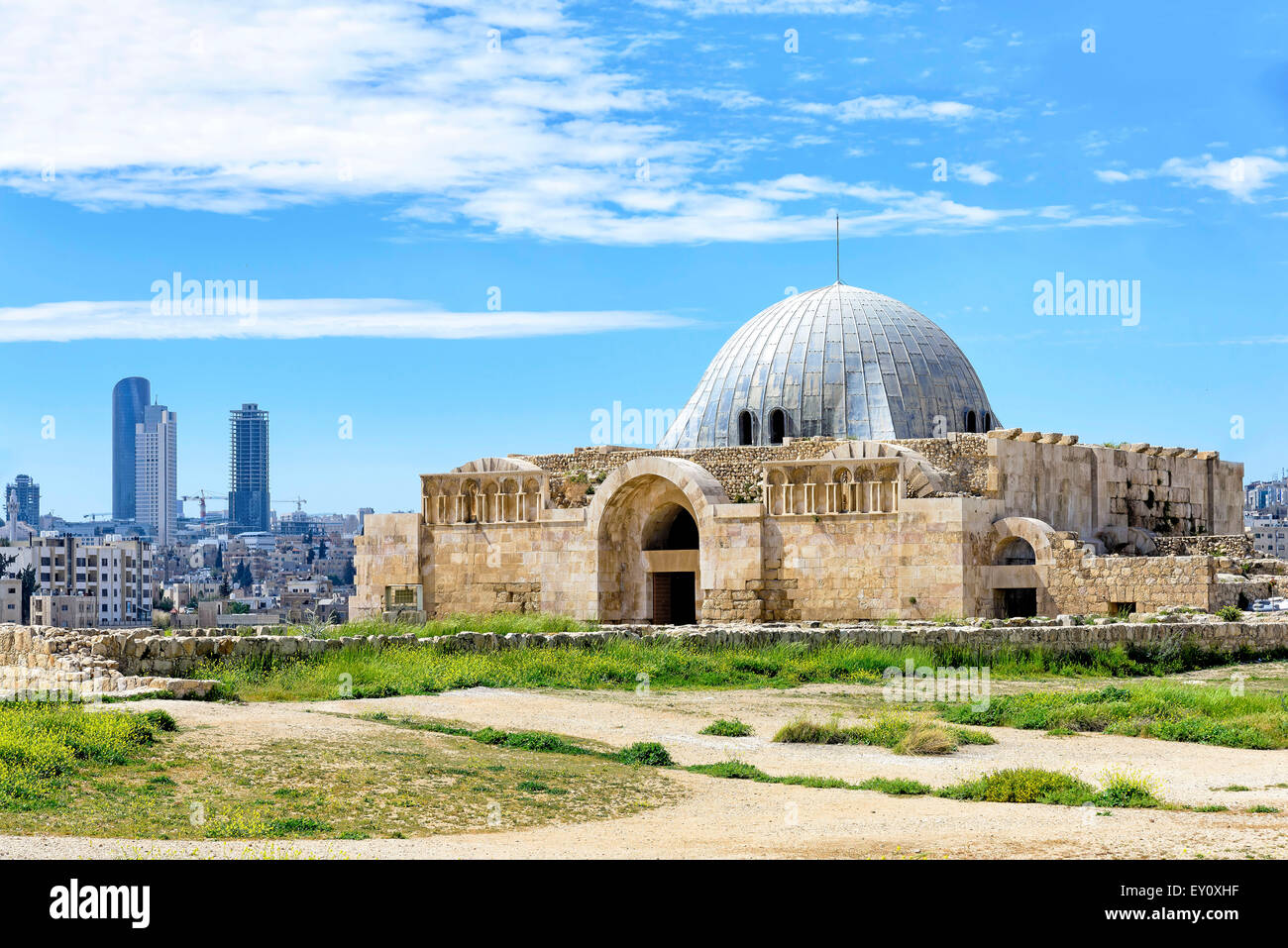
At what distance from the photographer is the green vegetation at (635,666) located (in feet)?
56.9

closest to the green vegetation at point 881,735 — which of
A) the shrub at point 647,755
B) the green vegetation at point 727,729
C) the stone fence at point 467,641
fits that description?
the green vegetation at point 727,729

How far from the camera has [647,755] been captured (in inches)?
500

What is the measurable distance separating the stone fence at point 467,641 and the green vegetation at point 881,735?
6.12 m

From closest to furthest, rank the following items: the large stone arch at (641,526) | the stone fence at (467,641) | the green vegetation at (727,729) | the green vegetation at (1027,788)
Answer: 1. the green vegetation at (1027,788)
2. the green vegetation at (727,729)
3. the stone fence at (467,641)
4. the large stone arch at (641,526)

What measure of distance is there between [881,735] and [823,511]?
13151 mm

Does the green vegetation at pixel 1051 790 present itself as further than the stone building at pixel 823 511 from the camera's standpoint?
No

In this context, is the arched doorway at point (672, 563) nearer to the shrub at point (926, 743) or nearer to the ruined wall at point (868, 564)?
the ruined wall at point (868, 564)

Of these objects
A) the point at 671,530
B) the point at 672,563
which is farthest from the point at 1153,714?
the point at 671,530

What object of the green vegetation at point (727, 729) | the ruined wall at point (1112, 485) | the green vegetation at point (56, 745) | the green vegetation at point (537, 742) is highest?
the ruined wall at point (1112, 485)

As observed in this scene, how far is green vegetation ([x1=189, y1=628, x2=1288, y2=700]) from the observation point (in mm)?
17328

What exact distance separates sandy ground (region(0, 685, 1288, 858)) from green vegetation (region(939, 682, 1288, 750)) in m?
0.40

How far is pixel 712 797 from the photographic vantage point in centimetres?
1094

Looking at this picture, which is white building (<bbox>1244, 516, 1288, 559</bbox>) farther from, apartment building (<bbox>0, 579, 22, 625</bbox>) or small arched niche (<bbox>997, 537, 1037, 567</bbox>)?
small arched niche (<bbox>997, 537, 1037, 567</bbox>)

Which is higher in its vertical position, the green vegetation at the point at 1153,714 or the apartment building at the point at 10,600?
the green vegetation at the point at 1153,714
